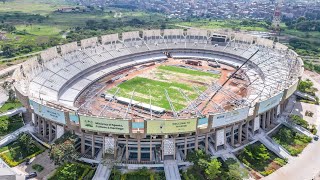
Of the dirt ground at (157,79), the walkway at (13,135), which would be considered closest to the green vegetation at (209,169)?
the dirt ground at (157,79)

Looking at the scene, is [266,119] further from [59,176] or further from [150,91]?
[59,176]

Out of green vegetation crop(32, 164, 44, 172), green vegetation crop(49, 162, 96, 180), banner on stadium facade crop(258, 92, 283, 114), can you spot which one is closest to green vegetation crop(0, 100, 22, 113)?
green vegetation crop(32, 164, 44, 172)

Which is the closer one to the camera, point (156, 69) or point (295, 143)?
point (295, 143)

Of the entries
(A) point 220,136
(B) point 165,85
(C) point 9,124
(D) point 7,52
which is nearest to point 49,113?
(C) point 9,124

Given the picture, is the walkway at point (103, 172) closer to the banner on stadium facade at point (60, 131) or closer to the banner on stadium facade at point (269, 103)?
the banner on stadium facade at point (60, 131)

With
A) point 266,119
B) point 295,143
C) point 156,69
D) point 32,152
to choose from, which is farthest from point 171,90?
point 32,152

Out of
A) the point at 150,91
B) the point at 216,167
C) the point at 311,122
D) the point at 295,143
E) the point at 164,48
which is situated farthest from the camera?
the point at 164,48
